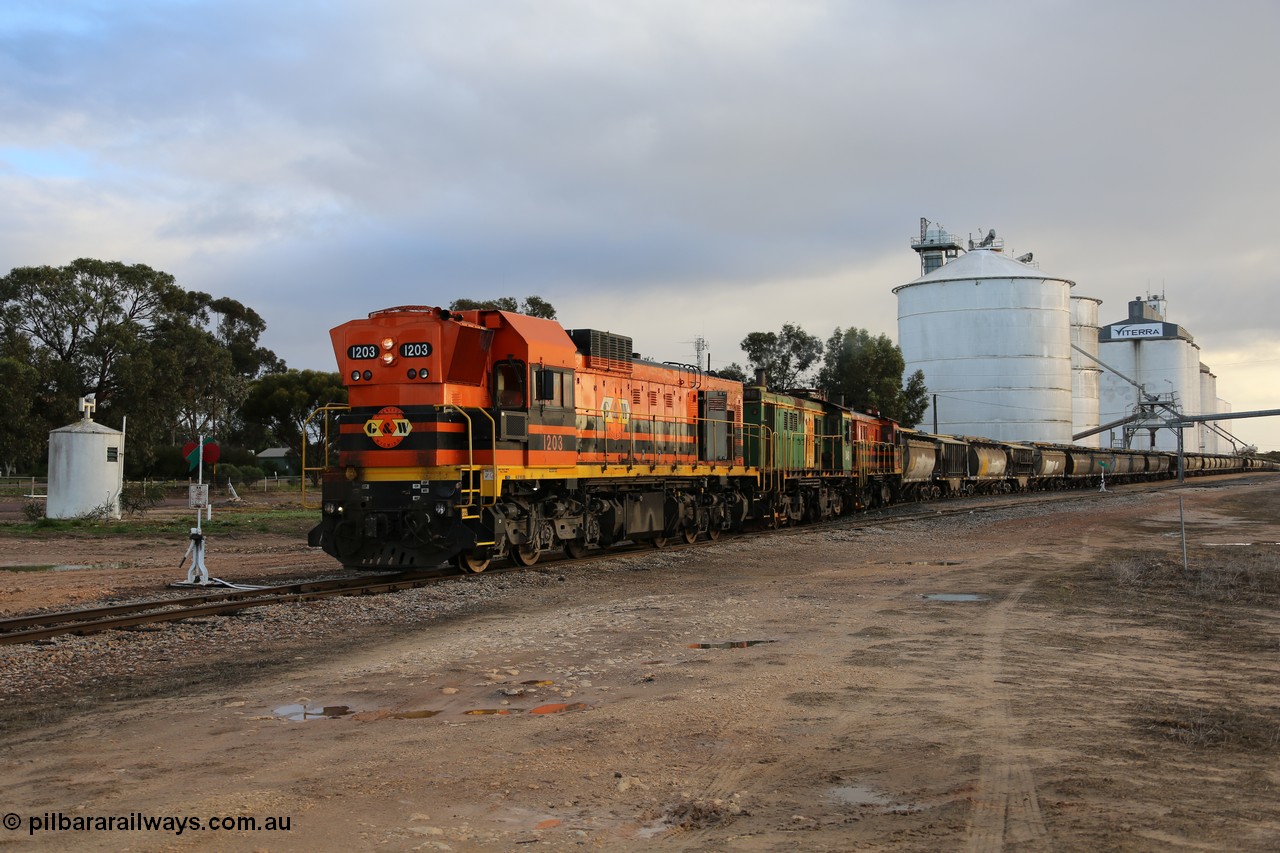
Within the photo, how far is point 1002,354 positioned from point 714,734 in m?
88.1

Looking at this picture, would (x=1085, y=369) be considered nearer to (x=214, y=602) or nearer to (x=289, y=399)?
(x=289, y=399)

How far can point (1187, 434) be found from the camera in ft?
429

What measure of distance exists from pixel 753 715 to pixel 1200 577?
12.4m

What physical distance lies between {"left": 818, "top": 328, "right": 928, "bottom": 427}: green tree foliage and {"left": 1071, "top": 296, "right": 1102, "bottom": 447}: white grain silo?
27393 mm

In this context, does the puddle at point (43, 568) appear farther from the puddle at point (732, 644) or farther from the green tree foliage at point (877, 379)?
the green tree foliage at point (877, 379)

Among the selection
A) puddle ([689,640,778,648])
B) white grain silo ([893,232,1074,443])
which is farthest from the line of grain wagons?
Result: puddle ([689,640,778,648])

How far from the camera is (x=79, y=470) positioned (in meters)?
32.1

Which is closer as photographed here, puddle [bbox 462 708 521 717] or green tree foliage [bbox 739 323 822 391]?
puddle [bbox 462 708 521 717]

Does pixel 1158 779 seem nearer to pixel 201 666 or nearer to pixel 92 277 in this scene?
pixel 201 666

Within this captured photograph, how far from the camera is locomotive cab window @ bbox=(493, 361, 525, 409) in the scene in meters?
17.3

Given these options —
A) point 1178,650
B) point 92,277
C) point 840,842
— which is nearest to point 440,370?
point 1178,650

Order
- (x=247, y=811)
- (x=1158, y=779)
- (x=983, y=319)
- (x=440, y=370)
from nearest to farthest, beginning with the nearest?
(x=247, y=811) < (x=1158, y=779) < (x=440, y=370) < (x=983, y=319)

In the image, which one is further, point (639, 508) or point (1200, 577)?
point (639, 508)

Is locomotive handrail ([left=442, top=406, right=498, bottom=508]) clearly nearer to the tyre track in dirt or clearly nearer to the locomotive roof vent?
the locomotive roof vent
